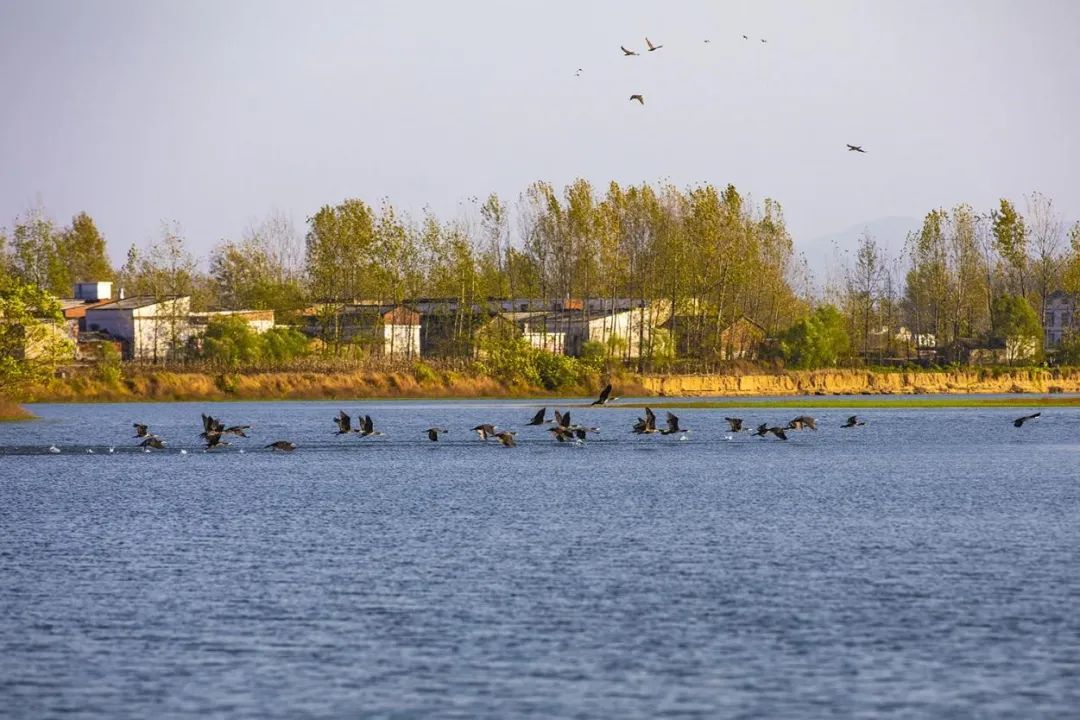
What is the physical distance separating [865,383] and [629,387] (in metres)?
18.0

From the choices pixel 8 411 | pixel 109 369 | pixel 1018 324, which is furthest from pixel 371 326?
pixel 1018 324

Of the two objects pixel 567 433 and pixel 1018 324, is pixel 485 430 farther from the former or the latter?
pixel 1018 324

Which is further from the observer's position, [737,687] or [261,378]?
[261,378]

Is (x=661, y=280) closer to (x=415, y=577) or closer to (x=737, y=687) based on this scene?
(x=415, y=577)

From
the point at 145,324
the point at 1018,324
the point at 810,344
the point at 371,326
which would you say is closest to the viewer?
the point at 810,344

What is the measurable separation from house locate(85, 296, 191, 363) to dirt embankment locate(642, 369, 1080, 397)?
39618 mm

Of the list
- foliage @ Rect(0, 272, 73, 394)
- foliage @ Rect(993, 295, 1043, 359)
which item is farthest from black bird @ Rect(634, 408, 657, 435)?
foliage @ Rect(993, 295, 1043, 359)

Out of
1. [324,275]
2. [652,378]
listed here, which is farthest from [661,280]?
[324,275]

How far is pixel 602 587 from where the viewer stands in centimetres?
2838

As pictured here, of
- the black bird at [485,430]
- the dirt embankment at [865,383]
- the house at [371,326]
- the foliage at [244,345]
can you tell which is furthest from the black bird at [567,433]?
the house at [371,326]

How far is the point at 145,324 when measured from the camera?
14012 centimetres

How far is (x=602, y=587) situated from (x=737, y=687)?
787 centimetres

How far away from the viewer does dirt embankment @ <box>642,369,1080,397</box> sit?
4648 inches

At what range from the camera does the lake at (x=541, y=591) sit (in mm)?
20484
